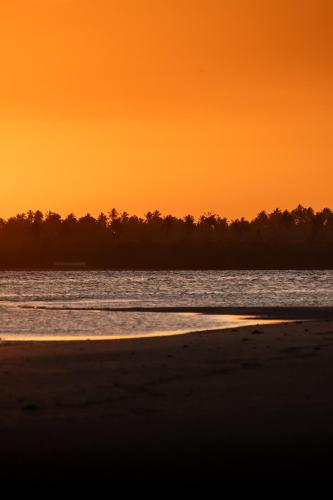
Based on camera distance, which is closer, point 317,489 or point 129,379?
point 317,489

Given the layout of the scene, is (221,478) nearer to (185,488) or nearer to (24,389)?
(185,488)

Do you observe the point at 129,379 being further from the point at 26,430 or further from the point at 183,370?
the point at 26,430

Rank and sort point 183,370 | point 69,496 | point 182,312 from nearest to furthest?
point 69,496 < point 183,370 < point 182,312

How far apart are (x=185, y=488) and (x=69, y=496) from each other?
1.54 metres

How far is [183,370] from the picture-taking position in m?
25.5

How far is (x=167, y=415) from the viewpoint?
1823 cm

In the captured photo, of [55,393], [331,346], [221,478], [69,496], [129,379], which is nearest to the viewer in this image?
[69,496]

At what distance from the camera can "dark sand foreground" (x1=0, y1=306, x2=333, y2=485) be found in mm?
13969

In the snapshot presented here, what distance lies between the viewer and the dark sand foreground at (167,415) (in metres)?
14.0

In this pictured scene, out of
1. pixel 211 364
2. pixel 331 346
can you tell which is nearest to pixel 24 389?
pixel 211 364

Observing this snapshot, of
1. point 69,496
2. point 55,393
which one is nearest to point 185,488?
point 69,496

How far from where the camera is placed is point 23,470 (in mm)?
13781

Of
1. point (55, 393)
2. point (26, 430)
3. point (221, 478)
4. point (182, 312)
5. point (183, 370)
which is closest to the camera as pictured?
point (221, 478)

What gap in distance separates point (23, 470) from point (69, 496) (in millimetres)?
1594
